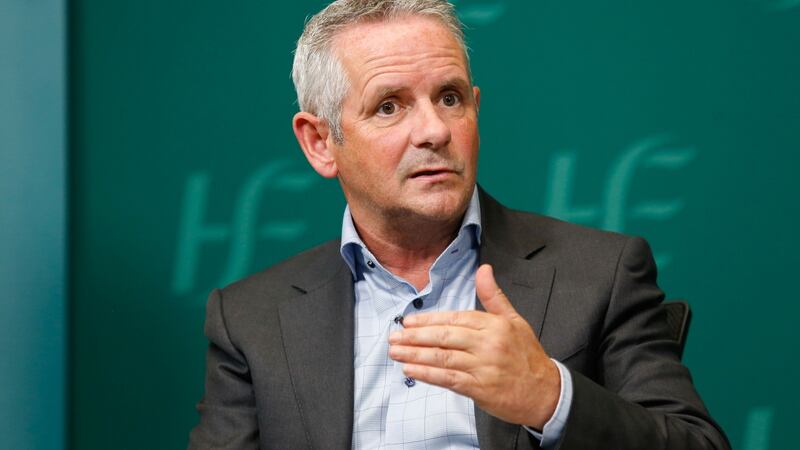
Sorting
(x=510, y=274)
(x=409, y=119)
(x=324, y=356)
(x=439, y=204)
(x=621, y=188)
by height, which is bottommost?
(x=324, y=356)

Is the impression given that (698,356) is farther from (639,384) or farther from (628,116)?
(639,384)

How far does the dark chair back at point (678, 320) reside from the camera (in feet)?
7.04

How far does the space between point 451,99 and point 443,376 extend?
2.42 ft

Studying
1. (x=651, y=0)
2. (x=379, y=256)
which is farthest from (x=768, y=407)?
(x=379, y=256)

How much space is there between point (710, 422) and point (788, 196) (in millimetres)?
1304

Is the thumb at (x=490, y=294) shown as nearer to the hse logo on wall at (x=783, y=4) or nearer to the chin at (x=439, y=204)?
the chin at (x=439, y=204)

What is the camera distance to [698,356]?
9.96ft

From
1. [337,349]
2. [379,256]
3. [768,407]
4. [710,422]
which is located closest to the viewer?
[710,422]

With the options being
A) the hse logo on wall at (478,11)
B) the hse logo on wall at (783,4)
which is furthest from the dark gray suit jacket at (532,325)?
the hse logo on wall at (783,4)

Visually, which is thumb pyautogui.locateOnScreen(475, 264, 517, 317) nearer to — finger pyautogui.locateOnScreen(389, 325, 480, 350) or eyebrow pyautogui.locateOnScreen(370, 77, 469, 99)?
finger pyautogui.locateOnScreen(389, 325, 480, 350)

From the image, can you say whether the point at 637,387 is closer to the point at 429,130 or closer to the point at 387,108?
the point at 429,130

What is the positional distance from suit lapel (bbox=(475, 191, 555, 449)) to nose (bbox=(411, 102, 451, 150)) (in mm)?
210

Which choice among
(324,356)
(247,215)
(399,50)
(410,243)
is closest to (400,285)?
(410,243)

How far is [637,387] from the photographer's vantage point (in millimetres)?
1884
